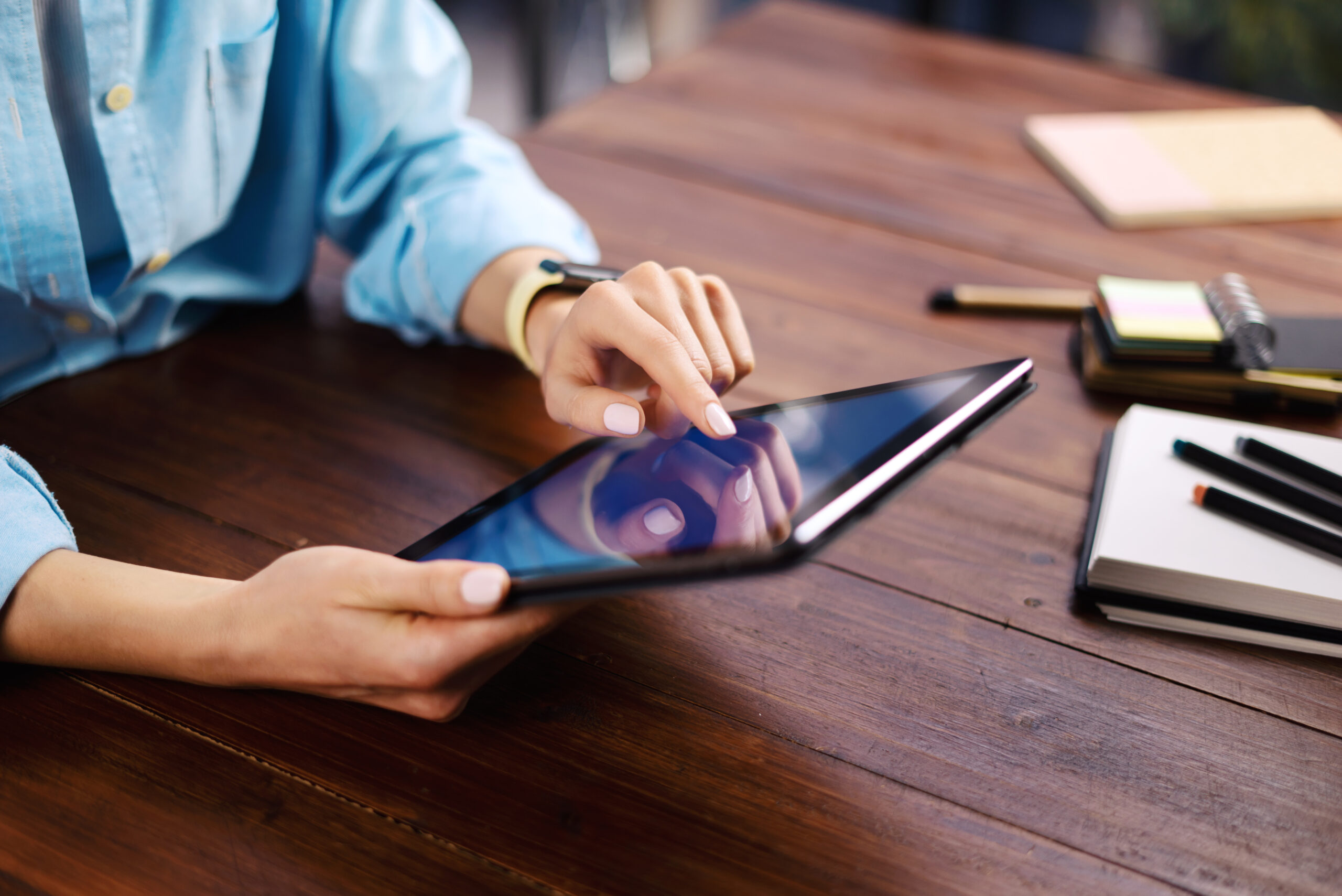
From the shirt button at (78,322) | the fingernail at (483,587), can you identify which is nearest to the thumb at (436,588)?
the fingernail at (483,587)

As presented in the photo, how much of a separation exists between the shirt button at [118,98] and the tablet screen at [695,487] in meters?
0.41

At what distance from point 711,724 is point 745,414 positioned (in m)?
0.21

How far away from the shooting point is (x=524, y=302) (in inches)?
30.3

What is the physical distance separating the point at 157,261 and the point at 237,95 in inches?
5.8

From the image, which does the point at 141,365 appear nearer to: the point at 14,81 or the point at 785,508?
the point at 14,81

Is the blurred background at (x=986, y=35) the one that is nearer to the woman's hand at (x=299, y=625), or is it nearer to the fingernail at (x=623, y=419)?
the fingernail at (x=623, y=419)

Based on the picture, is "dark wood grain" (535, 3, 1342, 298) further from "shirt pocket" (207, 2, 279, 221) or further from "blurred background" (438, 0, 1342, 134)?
"blurred background" (438, 0, 1342, 134)

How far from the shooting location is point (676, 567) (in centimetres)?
39

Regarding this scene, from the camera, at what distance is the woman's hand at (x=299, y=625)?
0.47 meters

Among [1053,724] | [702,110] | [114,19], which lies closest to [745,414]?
[1053,724]

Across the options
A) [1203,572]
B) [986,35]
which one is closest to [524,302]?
[1203,572]

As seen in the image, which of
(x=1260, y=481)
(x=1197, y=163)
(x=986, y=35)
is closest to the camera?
(x=1260, y=481)

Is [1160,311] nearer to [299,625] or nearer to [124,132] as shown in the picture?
[299,625]

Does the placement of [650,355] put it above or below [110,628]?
above
